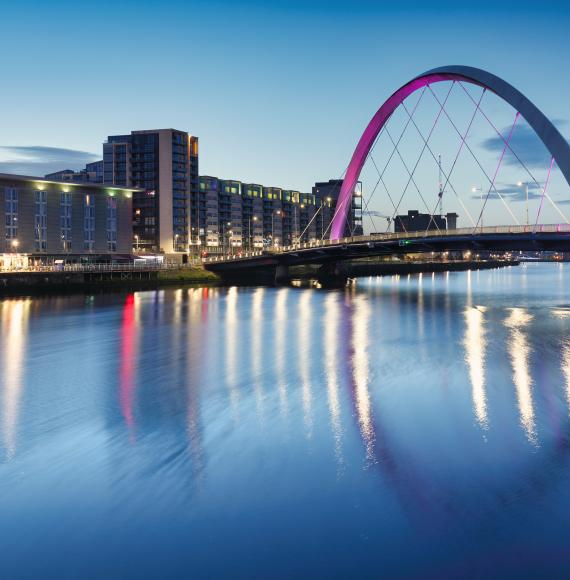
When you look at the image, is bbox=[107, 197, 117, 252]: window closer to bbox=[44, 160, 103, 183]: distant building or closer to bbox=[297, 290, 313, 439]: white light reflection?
bbox=[297, 290, 313, 439]: white light reflection

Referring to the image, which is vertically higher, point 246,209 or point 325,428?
point 246,209

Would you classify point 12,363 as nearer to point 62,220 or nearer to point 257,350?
point 257,350

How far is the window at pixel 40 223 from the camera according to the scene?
79.6 m

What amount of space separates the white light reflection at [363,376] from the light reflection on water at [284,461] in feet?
0.44

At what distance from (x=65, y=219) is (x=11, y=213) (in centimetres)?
725

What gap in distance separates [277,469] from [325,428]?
3557mm

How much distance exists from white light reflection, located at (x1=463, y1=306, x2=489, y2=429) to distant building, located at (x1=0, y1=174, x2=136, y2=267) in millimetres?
52548

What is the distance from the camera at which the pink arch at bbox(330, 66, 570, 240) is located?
48.5 meters

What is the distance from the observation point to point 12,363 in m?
28.7

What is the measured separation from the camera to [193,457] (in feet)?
48.1

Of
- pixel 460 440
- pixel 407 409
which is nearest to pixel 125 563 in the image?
pixel 460 440

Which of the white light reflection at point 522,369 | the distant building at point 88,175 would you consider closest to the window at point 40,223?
the white light reflection at point 522,369

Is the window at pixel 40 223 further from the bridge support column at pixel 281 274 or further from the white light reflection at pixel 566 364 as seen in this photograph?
the white light reflection at pixel 566 364

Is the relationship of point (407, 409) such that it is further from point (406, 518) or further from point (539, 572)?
point (539, 572)
